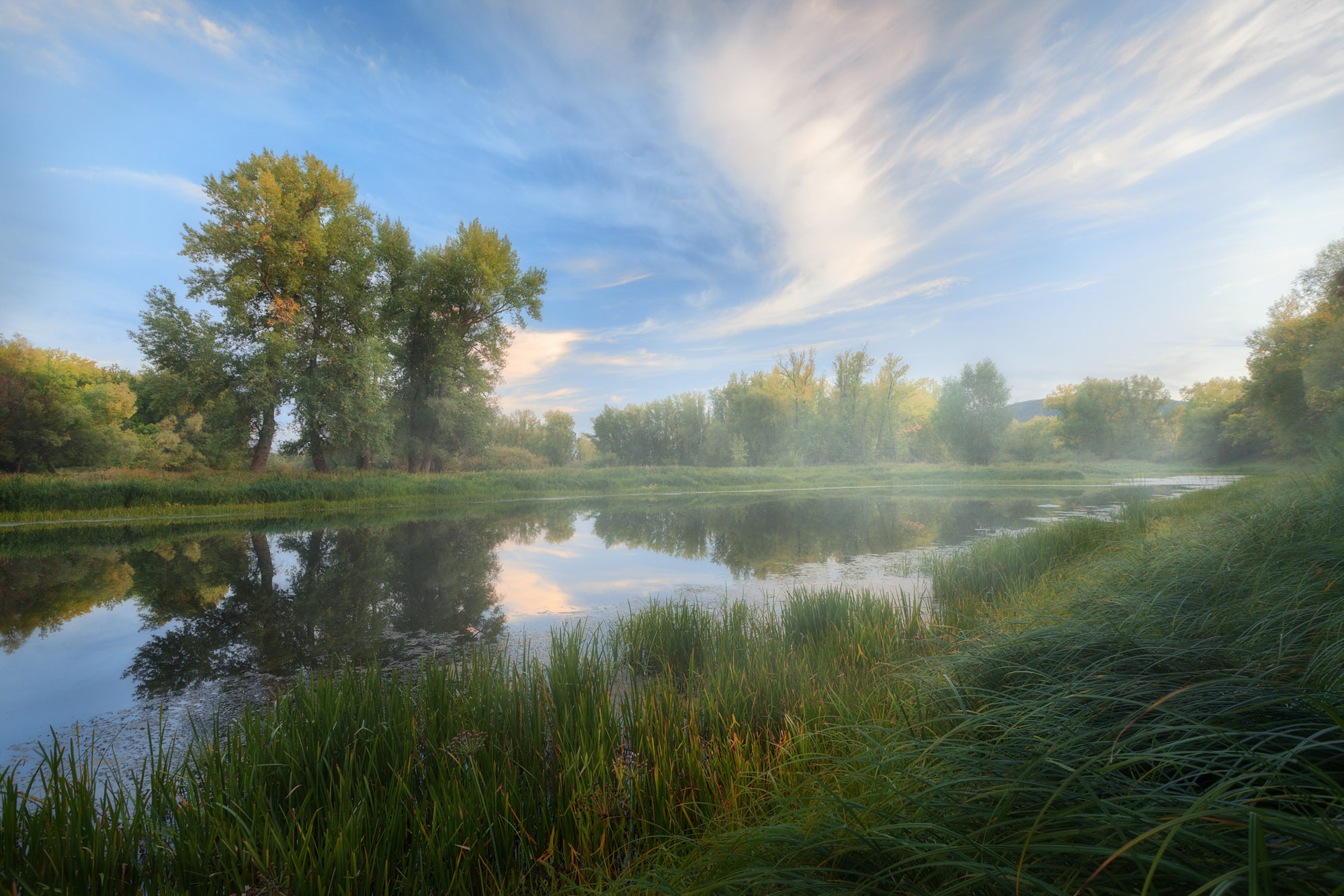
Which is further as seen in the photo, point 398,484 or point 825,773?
point 398,484

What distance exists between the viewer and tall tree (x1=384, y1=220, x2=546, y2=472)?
79.9ft

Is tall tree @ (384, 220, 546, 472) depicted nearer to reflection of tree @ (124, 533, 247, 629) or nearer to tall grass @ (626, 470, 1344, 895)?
reflection of tree @ (124, 533, 247, 629)

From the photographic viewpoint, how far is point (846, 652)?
3.81 m

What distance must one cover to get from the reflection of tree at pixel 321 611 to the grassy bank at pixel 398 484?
796cm

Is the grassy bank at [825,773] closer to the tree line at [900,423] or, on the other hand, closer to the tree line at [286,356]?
the tree line at [286,356]

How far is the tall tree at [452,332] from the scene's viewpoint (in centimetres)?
2434

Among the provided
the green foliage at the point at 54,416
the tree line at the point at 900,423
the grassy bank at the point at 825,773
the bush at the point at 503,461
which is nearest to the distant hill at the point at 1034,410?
the tree line at the point at 900,423

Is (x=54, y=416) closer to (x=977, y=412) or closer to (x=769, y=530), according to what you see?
(x=769, y=530)

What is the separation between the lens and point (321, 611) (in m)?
6.08

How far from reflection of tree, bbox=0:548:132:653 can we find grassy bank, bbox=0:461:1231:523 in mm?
6981

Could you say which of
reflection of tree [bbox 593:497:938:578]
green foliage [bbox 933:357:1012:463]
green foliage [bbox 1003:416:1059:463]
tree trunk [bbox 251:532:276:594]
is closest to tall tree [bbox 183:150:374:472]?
A: tree trunk [bbox 251:532:276:594]

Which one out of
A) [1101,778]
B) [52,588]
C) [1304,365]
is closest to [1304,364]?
[1304,365]

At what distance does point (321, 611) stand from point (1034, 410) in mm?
110540

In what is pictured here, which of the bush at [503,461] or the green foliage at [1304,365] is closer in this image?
the green foliage at [1304,365]
